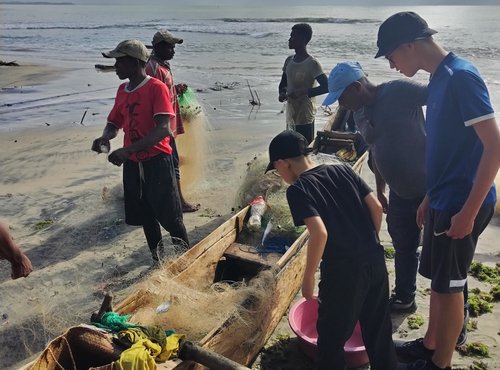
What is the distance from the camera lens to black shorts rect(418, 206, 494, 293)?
10.0ft

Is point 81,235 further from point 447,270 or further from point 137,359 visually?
point 447,270

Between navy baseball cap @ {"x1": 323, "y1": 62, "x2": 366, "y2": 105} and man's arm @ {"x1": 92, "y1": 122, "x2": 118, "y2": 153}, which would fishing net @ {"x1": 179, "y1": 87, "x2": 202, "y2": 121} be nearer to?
man's arm @ {"x1": 92, "y1": 122, "x2": 118, "y2": 153}

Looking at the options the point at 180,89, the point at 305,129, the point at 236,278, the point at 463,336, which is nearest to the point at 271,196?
the point at 236,278

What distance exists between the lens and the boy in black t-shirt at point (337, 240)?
118 inches

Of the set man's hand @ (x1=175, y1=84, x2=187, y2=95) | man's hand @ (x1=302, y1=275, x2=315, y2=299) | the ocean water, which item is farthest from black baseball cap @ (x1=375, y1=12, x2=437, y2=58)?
the ocean water

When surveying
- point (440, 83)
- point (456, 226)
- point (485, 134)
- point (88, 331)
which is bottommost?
point (88, 331)

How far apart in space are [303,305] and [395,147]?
1.63 meters

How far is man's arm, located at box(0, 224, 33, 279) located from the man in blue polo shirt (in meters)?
2.73

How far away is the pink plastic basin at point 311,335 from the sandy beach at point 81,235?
164 mm

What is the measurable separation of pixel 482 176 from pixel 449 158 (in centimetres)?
28

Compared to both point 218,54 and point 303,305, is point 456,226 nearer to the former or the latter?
point 303,305

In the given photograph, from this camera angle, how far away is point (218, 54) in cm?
3033

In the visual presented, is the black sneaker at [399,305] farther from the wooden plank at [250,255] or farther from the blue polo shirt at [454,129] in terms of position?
the blue polo shirt at [454,129]

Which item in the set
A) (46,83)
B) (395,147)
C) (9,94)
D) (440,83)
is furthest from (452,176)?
(46,83)
